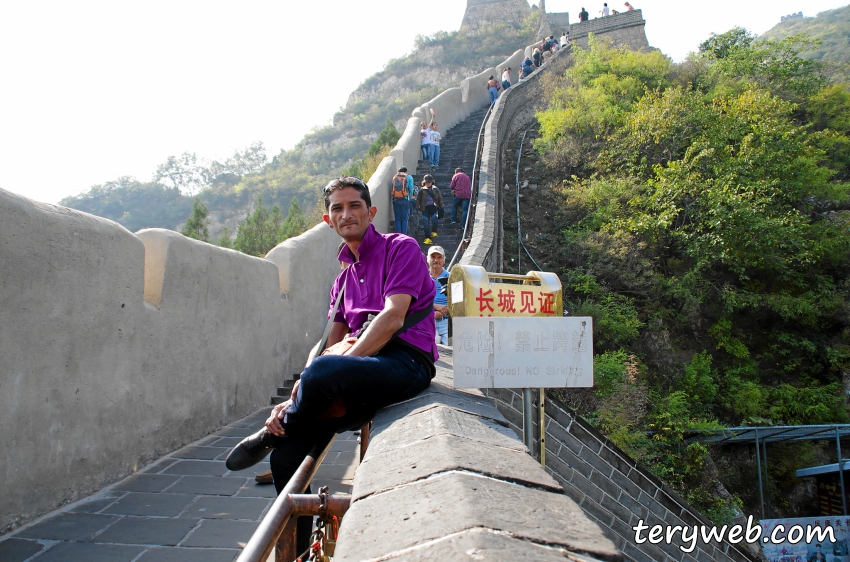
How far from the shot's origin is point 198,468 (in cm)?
396

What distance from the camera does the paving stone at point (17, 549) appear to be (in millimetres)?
2510

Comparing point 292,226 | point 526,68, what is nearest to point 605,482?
point 292,226

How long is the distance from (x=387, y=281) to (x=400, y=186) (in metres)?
9.24

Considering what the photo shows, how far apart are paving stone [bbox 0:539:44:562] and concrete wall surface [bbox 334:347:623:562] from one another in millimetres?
1867

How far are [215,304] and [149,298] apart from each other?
89 centimetres

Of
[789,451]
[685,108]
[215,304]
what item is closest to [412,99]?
[685,108]

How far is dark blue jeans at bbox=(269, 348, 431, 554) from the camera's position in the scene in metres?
1.93

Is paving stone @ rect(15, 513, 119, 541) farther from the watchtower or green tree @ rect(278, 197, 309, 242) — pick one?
the watchtower

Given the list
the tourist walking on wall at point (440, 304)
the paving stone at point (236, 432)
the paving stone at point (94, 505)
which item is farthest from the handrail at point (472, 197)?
the paving stone at point (94, 505)

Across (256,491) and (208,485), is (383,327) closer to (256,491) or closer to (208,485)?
(256,491)

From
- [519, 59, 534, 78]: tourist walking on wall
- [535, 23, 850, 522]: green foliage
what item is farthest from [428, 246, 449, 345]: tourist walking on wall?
[519, 59, 534, 78]: tourist walking on wall

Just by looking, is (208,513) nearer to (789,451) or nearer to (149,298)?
(149,298)

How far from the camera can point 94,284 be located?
11.3ft

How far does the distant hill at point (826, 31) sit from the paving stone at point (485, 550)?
60.4 meters
